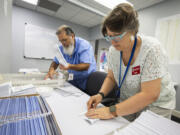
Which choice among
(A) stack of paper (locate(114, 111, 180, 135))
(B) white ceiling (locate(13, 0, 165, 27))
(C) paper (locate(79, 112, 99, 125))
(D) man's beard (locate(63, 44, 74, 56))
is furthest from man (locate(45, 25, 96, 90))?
(B) white ceiling (locate(13, 0, 165, 27))

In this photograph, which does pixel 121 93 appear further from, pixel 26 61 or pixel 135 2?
pixel 26 61

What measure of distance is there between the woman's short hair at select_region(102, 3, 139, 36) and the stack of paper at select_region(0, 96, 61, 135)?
560 millimetres

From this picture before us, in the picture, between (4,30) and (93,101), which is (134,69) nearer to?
(93,101)

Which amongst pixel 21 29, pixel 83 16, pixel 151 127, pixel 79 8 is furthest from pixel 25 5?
pixel 151 127

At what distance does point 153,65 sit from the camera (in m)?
0.56

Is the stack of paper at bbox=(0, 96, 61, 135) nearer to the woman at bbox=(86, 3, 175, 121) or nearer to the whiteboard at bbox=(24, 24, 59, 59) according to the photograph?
the woman at bbox=(86, 3, 175, 121)

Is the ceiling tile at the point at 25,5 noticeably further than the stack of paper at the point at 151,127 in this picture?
Yes

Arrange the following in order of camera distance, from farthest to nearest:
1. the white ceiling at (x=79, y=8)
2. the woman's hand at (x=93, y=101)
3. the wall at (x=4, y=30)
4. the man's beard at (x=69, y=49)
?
the white ceiling at (x=79, y=8), the man's beard at (x=69, y=49), the wall at (x=4, y=30), the woman's hand at (x=93, y=101)

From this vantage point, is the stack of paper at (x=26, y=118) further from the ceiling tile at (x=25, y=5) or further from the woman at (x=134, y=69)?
the ceiling tile at (x=25, y=5)

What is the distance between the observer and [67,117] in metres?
0.53

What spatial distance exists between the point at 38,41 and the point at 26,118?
11.8ft

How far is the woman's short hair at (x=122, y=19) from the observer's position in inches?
21.0

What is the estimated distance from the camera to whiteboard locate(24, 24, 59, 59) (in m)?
3.29

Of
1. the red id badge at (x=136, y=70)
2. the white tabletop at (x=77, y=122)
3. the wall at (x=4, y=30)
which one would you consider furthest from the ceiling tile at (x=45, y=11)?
the red id badge at (x=136, y=70)
